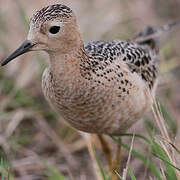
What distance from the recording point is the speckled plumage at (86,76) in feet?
9.57

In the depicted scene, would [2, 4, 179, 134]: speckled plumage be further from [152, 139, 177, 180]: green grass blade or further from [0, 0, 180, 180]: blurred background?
[0, 0, 180, 180]: blurred background

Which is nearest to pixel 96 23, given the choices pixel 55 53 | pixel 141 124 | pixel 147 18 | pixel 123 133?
pixel 147 18

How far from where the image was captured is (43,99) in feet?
16.7

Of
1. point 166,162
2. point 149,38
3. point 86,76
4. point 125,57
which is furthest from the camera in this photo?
point 149,38

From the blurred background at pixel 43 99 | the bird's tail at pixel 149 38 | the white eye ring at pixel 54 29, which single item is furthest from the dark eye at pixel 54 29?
the bird's tail at pixel 149 38

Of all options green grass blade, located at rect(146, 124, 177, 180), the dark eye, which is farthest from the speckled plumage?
green grass blade, located at rect(146, 124, 177, 180)

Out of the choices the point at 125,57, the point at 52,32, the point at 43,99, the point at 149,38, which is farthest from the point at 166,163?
the point at 43,99

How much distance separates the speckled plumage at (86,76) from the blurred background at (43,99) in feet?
2.15

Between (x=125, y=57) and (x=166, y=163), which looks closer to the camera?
(x=166, y=163)

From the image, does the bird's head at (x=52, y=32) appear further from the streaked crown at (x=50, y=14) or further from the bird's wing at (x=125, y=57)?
the bird's wing at (x=125, y=57)

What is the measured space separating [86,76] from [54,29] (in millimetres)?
436

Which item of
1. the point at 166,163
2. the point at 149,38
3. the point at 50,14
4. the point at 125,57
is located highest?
the point at 50,14

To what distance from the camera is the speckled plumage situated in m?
2.92

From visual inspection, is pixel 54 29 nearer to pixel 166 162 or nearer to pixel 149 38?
pixel 166 162
